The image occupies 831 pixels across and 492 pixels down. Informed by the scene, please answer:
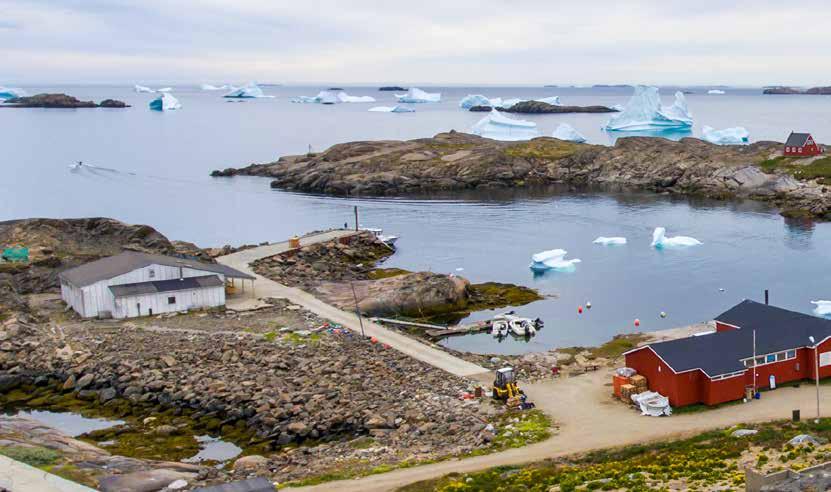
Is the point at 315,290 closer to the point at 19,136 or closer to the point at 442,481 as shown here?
the point at 442,481

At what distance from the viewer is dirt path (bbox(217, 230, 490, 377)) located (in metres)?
35.6

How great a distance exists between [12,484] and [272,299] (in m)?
22.6

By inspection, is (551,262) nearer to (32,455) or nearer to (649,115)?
(32,455)

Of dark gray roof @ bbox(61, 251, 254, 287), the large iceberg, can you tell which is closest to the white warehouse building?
dark gray roof @ bbox(61, 251, 254, 287)

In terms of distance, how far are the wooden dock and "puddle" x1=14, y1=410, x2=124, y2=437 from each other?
15123 millimetres

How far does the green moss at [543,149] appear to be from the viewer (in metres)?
112

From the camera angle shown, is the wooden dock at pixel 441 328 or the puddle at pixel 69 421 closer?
the puddle at pixel 69 421

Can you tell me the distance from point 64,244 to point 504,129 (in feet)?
296

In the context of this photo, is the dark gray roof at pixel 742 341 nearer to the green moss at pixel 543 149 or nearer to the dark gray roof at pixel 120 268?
the dark gray roof at pixel 120 268

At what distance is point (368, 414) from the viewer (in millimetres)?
30375

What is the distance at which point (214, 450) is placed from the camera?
29688 millimetres

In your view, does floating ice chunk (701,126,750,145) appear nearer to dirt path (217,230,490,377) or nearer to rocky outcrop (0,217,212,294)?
dirt path (217,230,490,377)

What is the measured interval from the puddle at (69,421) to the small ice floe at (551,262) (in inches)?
1344

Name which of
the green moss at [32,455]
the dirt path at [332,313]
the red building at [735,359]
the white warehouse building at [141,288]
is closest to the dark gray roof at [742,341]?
the red building at [735,359]
